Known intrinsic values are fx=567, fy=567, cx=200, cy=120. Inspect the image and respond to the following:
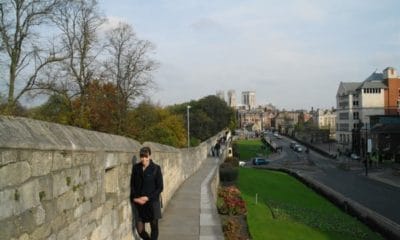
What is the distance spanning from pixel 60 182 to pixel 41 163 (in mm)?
597

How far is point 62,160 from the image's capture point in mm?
5055

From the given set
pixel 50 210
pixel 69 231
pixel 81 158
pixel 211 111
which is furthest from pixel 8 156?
pixel 211 111

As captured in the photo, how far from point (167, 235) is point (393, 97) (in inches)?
4792

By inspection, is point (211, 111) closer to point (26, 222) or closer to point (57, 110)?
point (57, 110)

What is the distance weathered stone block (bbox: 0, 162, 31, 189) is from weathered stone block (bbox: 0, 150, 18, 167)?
0.03m

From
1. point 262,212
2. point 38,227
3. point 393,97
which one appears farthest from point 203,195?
point 393,97

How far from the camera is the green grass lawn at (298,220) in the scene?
18266mm

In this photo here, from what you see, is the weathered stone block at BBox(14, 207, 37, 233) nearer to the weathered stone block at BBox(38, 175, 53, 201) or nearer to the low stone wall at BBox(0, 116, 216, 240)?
the low stone wall at BBox(0, 116, 216, 240)

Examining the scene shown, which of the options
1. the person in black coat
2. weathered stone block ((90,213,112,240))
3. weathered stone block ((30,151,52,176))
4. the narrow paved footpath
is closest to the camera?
weathered stone block ((30,151,52,176))

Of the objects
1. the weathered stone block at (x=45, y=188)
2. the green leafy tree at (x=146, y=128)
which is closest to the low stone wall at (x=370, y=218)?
the green leafy tree at (x=146, y=128)

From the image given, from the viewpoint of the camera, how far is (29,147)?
4074 mm

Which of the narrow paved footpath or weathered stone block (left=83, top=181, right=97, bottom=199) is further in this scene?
the narrow paved footpath

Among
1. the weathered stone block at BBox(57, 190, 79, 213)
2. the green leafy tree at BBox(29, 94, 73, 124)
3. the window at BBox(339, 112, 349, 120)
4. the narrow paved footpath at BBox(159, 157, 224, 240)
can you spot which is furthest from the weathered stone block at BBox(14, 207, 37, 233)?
the window at BBox(339, 112, 349, 120)

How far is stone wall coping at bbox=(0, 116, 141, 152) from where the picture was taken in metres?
3.85
